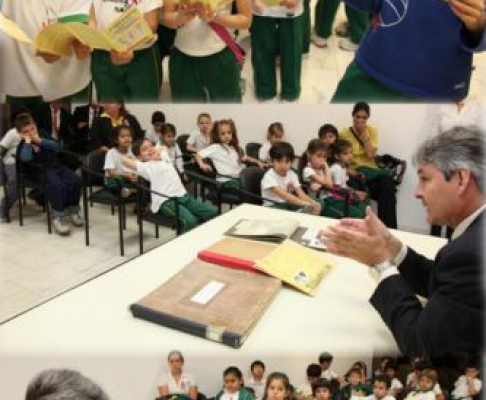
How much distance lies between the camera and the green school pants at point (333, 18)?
661 millimetres

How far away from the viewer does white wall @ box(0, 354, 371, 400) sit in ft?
2.81

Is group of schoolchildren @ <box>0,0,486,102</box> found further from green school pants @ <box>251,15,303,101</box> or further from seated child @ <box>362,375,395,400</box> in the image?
seated child @ <box>362,375,395,400</box>

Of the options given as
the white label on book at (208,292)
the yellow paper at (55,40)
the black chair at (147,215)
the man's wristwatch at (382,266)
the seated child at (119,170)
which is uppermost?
the yellow paper at (55,40)

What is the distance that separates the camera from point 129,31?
738 millimetres

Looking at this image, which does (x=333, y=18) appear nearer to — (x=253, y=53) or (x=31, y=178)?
(x=253, y=53)

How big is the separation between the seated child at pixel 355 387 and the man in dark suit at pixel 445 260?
9cm

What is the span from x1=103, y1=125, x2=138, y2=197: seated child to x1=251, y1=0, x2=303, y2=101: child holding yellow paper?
1.63 m

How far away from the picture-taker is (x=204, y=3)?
2.37 feet

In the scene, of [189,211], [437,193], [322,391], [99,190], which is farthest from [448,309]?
[99,190]

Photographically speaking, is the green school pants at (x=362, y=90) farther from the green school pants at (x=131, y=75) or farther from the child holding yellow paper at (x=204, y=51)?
the green school pants at (x=131, y=75)

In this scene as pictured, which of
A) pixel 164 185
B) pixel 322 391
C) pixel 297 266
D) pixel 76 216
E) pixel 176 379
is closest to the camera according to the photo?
pixel 176 379

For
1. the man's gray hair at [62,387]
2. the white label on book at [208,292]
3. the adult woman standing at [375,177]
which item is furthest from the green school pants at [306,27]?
the adult woman standing at [375,177]

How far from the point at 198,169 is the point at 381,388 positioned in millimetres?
1698

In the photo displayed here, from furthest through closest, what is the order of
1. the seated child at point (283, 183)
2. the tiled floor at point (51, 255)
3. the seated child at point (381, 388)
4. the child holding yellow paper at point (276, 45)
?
1. the seated child at point (283, 183)
2. the tiled floor at point (51, 255)
3. the seated child at point (381, 388)
4. the child holding yellow paper at point (276, 45)
